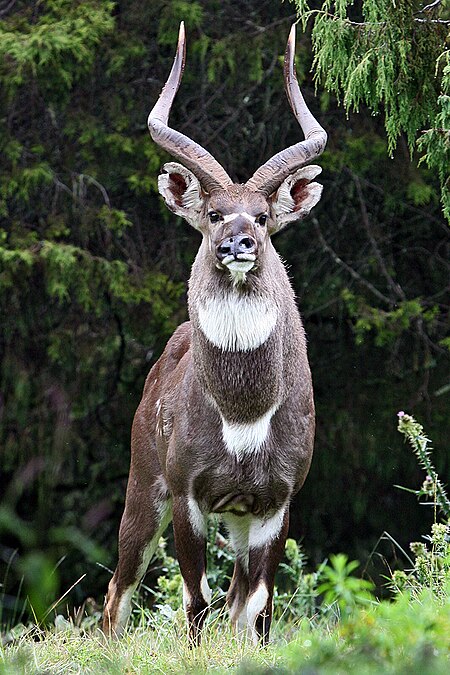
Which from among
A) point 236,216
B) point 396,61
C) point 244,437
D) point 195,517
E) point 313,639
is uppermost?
point 396,61

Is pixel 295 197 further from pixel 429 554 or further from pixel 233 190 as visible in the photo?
pixel 429 554

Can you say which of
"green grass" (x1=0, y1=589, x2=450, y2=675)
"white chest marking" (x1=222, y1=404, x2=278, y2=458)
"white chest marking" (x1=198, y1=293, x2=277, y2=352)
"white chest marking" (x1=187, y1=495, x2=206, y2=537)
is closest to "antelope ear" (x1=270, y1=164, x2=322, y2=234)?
"white chest marking" (x1=198, y1=293, x2=277, y2=352)

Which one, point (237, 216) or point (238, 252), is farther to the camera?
point (237, 216)

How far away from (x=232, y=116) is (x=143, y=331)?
194 cm

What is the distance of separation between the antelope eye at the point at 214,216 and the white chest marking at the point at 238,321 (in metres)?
0.36

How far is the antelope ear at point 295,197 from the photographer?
5.50 meters

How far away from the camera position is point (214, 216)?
17.3ft

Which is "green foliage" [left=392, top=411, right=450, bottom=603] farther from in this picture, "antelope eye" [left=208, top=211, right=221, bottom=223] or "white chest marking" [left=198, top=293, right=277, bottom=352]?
"antelope eye" [left=208, top=211, right=221, bottom=223]

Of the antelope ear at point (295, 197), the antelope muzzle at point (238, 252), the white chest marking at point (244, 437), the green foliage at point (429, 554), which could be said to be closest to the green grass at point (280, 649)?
the green foliage at point (429, 554)

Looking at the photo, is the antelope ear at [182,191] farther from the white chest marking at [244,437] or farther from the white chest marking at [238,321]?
the white chest marking at [244,437]

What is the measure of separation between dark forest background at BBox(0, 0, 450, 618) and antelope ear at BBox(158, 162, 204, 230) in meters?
3.57

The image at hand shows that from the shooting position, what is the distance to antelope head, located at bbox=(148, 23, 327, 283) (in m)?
5.17

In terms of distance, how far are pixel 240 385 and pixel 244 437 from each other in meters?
0.23

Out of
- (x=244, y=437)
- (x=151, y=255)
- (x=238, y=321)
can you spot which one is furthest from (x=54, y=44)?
(x=244, y=437)
